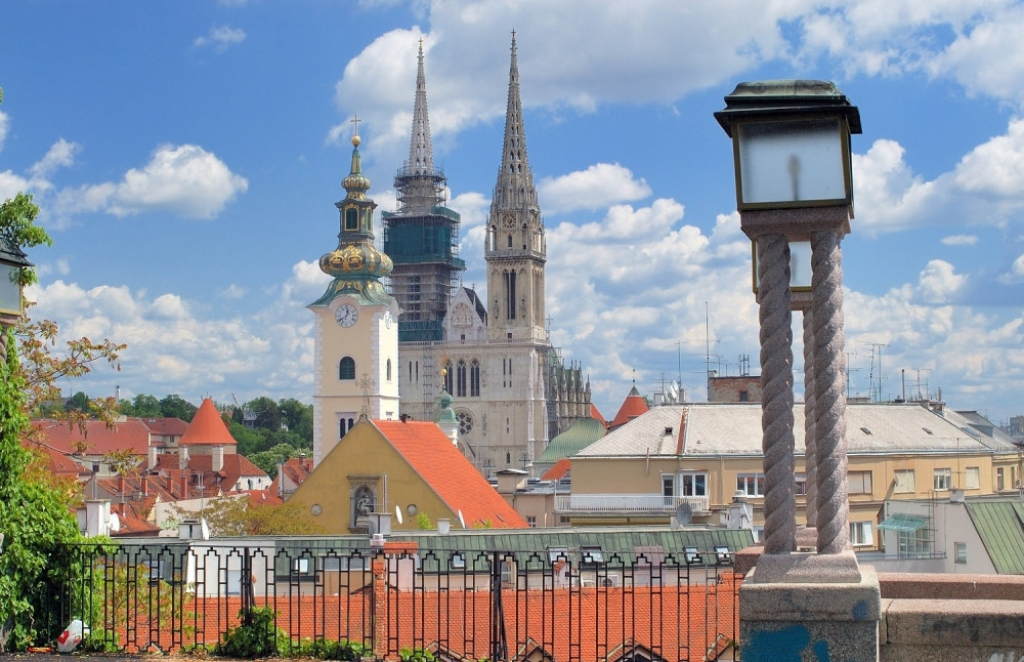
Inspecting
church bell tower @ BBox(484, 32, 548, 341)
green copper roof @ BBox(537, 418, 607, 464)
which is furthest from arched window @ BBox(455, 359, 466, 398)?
green copper roof @ BBox(537, 418, 607, 464)

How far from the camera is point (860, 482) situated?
139 feet

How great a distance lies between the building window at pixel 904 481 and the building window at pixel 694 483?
595 centimetres

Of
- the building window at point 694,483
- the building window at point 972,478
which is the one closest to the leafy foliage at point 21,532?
the building window at point 694,483

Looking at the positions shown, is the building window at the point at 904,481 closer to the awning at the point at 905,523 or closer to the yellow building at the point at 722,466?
the yellow building at the point at 722,466

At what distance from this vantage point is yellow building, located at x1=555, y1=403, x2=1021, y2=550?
4059 cm

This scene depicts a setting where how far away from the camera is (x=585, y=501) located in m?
41.0

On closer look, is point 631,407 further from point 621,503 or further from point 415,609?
point 415,609

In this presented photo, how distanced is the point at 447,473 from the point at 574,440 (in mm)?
76137

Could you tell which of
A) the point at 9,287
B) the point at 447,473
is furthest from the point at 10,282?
the point at 447,473

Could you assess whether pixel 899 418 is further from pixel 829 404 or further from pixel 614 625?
pixel 829 404

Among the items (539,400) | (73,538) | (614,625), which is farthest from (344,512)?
(539,400)

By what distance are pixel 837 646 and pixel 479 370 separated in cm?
12973

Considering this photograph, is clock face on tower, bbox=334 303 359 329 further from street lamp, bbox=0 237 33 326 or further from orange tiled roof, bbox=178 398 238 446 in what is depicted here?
street lamp, bbox=0 237 33 326

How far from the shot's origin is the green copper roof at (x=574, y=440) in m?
116
